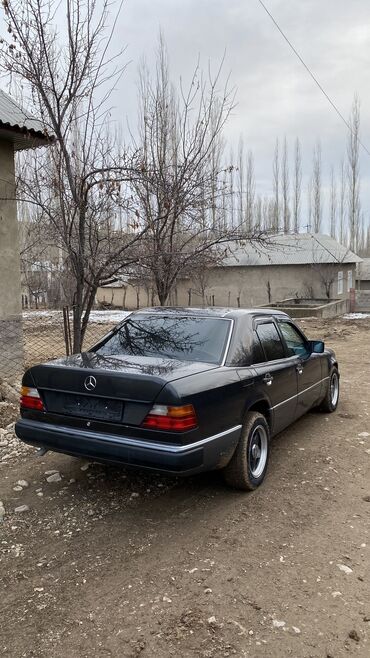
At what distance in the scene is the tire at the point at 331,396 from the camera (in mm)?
6402

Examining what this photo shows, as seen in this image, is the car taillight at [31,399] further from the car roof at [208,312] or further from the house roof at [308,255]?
the house roof at [308,255]

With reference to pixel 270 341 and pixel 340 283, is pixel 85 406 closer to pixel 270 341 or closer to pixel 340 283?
pixel 270 341

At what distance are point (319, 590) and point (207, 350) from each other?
6.27 feet

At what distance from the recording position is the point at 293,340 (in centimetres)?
552

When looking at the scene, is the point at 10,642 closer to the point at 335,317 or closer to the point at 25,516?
the point at 25,516

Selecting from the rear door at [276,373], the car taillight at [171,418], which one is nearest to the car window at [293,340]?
the rear door at [276,373]

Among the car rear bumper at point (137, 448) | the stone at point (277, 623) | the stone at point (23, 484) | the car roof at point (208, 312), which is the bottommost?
the stone at point (277, 623)

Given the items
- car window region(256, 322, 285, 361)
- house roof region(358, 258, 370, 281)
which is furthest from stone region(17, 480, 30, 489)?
house roof region(358, 258, 370, 281)

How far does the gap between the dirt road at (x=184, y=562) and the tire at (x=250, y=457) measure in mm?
135

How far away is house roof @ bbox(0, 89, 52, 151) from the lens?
6977mm

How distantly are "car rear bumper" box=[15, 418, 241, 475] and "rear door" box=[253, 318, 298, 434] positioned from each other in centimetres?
72

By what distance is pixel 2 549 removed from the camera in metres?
3.24

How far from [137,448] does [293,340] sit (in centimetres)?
275

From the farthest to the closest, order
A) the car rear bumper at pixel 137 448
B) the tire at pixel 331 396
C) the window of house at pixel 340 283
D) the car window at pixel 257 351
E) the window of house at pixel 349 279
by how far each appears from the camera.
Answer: the window of house at pixel 349 279
the window of house at pixel 340 283
the tire at pixel 331 396
the car window at pixel 257 351
the car rear bumper at pixel 137 448
